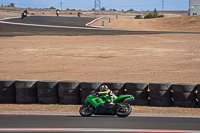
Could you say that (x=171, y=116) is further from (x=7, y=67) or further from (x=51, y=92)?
(x=7, y=67)

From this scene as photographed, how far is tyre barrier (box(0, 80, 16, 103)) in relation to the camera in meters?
11.2

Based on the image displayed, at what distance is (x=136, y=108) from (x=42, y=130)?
377cm

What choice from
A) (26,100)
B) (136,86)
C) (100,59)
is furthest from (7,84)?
(100,59)

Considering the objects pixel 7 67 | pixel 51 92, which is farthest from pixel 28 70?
pixel 51 92

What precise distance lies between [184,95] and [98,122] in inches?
137

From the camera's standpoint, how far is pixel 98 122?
28.2ft

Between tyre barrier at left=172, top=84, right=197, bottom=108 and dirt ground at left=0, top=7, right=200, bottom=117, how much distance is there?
0.25m

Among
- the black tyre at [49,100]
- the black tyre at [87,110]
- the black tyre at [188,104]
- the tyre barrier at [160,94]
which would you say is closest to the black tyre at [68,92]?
the black tyre at [49,100]

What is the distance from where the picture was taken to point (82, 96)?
10938 millimetres

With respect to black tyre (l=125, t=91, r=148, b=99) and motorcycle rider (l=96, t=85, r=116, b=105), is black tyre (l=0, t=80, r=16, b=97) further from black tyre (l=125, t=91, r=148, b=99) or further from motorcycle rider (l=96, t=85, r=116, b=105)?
black tyre (l=125, t=91, r=148, b=99)

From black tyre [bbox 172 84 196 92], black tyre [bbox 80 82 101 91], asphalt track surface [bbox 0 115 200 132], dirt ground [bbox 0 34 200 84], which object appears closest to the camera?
asphalt track surface [bbox 0 115 200 132]

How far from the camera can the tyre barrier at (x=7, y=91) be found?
→ 11.2 m

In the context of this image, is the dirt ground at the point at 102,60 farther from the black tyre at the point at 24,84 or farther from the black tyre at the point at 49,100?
the black tyre at the point at 24,84

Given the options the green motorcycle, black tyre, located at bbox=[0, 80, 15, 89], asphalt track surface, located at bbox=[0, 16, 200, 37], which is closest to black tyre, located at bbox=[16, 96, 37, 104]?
black tyre, located at bbox=[0, 80, 15, 89]
